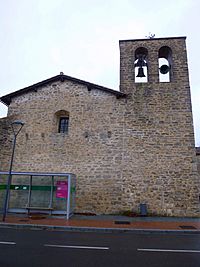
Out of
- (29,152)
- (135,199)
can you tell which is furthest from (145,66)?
(29,152)

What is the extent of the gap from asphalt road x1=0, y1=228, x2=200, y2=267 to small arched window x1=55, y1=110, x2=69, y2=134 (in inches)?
276

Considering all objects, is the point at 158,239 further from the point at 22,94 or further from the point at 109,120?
the point at 22,94

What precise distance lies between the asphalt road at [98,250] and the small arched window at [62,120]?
23.0ft

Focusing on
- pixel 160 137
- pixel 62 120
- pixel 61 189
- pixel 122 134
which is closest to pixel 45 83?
pixel 62 120

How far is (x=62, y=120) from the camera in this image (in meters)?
13.1

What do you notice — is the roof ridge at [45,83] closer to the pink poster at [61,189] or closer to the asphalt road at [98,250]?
the pink poster at [61,189]

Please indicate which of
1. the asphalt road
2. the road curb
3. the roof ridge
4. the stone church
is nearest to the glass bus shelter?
the stone church

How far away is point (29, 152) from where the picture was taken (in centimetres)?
1213

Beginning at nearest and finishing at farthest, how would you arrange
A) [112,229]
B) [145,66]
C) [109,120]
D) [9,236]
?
[9,236] < [112,229] < [109,120] < [145,66]

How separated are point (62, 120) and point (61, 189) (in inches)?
181

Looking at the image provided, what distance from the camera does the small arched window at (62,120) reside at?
12.8 meters

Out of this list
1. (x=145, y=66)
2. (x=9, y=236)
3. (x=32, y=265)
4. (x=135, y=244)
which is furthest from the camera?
(x=145, y=66)

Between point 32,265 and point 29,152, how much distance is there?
894 cm

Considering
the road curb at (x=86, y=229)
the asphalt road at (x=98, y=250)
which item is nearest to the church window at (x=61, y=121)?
the road curb at (x=86, y=229)
